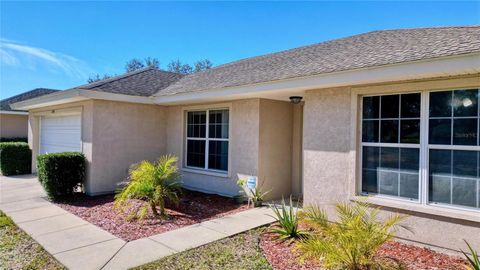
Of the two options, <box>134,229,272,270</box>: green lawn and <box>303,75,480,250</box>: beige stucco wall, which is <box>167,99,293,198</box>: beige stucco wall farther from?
<box>134,229,272,270</box>: green lawn

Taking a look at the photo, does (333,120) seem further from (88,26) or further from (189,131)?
(88,26)

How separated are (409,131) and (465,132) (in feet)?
2.86

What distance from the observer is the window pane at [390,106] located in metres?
5.94

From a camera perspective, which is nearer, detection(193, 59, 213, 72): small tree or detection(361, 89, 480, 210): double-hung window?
detection(361, 89, 480, 210): double-hung window

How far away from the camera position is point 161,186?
293 inches

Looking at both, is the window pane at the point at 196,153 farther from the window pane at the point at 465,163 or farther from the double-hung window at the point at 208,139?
the window pane at the point at 465,163

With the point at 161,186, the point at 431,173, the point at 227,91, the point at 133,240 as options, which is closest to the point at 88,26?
the point at 227,91

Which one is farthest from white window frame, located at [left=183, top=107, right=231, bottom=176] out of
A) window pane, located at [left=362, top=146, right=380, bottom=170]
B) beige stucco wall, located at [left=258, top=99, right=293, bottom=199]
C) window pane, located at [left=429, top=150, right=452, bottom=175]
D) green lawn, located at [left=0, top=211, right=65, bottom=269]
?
window pane, located at [left=429, top=150, right=452, bottom=175]

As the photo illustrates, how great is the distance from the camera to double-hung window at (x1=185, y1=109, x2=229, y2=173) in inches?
400

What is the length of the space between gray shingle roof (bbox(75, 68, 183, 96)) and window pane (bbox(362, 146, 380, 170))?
7904 mm

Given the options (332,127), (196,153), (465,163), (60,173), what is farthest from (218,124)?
(465,163)

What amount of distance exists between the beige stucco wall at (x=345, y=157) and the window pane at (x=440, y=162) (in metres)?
0.67

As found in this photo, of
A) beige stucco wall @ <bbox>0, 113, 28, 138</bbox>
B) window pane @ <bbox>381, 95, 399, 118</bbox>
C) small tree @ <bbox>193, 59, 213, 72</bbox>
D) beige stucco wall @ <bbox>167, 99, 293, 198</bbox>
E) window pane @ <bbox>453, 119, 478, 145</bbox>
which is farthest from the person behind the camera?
small tree @ <bbox>193, 59, 213, 72</bbox>

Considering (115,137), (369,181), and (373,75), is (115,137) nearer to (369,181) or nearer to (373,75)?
(369,181)
